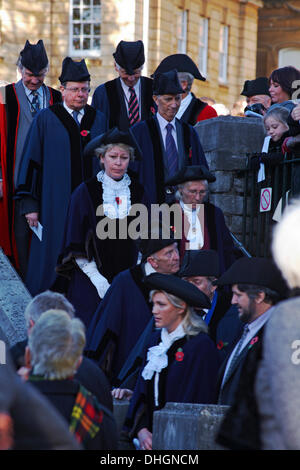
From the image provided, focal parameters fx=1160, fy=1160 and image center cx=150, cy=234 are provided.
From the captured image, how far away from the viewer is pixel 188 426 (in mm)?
5539

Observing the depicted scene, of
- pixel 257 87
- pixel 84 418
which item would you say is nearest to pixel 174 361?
pixel 84 418

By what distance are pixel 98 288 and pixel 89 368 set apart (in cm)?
253

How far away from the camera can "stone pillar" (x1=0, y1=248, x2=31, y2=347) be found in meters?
7.88

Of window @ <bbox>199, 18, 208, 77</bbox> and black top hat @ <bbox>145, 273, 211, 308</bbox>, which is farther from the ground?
window @ <bbox>199, 18, 208, 77</bbox>

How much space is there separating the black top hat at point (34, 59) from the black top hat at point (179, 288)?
3.36 meters

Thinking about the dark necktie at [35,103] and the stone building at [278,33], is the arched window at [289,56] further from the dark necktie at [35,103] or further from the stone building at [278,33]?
the dark necktie at [35,103]

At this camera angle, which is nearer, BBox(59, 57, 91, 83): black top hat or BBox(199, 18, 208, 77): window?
BBox(59, 57, 91, 83): black top hat

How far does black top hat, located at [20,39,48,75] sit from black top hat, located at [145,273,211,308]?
336 cm

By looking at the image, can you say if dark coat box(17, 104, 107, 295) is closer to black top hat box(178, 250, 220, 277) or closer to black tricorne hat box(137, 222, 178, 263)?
black tricorne hat box(137, 222, 178, 263)

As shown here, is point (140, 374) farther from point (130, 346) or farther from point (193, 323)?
point (130, 346)

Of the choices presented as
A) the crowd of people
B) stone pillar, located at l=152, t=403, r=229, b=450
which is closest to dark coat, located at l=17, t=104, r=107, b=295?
the crowd of people

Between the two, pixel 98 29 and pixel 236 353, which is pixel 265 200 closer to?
pixel 236 353

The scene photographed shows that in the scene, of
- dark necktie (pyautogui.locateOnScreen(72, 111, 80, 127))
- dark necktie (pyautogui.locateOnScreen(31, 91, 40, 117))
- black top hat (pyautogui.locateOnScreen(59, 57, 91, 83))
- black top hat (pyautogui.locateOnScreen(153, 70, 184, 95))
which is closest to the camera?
black top hat (pyautogui.locateOnScreen(59, 57, 91, 83))

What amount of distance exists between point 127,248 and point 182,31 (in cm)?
2324
